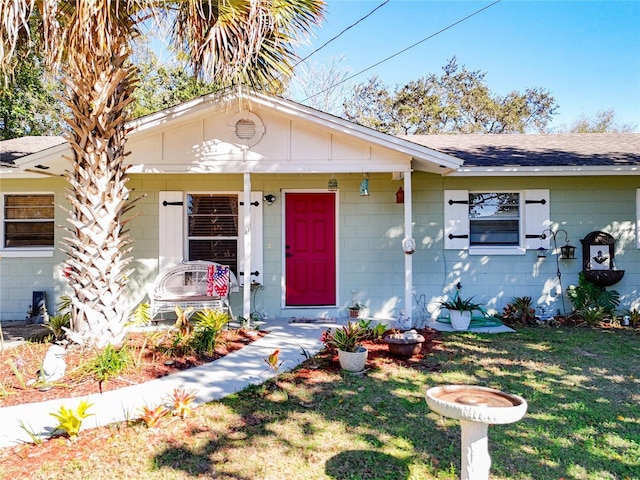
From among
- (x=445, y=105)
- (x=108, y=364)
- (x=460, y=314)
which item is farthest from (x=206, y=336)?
(x=445, y=105)

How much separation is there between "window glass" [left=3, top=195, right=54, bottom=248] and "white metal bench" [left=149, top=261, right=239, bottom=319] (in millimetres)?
2442

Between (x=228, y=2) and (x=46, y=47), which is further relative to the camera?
(x=228, y=2)

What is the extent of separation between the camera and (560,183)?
7.06 m

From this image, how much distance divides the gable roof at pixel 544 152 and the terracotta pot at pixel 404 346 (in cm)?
328

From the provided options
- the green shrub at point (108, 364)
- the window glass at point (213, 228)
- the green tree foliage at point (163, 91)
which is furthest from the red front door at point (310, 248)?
the green tree foliage at point (163, 91)

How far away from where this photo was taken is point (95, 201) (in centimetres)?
439

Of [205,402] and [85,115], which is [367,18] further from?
[205,402]

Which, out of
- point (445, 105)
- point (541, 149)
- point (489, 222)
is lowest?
point (489, 222)

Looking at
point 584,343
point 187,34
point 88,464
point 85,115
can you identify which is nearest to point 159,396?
point 88,464

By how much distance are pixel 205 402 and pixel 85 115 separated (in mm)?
3308

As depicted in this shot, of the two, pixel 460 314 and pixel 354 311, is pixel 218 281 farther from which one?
pixel 460 314

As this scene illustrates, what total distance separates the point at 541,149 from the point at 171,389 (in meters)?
7.78

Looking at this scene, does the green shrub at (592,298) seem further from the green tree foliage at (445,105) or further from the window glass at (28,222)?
the green tree foliage at (445,105)

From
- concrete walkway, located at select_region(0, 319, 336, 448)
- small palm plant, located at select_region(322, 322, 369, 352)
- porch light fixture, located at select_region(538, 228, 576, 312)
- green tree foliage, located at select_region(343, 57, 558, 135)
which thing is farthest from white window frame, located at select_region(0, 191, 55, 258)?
green tree foliage, located at select_region(343, 57, 558, 135)
